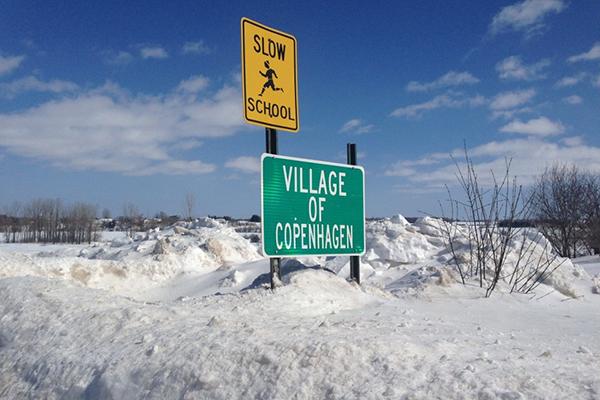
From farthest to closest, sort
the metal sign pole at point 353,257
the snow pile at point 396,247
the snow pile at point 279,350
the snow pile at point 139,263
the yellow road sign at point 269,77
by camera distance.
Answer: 1. the snow pile at point 396,247
2. the snow pile at point 139,263
3. the metal sign pole at point 353,257
4. the yellow road sign at point 269,77
5. the snow pile at point 279,350

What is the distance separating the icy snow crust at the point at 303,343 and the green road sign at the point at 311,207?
408mm

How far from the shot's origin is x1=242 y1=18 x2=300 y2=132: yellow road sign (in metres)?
Answer: 5.45

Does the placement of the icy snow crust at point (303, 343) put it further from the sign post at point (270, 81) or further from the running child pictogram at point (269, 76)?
the running child pictogram at point (269, 76)

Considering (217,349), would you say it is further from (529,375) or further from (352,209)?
(352,209)

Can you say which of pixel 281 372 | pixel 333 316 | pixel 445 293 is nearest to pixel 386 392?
pixel 281 372

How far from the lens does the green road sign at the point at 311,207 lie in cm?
524

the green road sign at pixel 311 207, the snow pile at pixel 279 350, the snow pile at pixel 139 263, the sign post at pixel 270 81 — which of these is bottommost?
the snow pile at pixel 279 350

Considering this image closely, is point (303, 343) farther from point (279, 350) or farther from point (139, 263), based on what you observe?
point (139, 263)

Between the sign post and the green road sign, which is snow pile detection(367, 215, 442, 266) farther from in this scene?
the sign post

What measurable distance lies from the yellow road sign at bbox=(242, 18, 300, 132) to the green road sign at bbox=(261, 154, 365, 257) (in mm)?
520

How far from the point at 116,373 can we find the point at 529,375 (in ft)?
7.57

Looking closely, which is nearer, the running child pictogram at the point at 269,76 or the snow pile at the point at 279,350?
the snow pile at the point at 279,350

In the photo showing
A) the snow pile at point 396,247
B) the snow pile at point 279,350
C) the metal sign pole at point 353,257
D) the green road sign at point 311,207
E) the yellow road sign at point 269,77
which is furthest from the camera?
the snow pile at point 396,247

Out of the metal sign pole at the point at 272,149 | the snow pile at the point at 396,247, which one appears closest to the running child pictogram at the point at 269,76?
→ the metal sign pole at the point at 272,149
